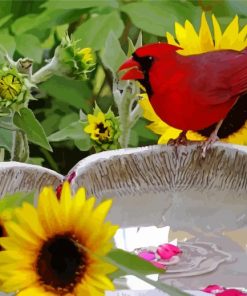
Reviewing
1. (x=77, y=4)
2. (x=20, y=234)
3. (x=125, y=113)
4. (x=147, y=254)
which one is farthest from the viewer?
(x=77, y=4)

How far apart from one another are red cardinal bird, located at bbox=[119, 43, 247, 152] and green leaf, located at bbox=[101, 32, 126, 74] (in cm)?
6

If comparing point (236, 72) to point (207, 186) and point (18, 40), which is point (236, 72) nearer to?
point (207, 186)

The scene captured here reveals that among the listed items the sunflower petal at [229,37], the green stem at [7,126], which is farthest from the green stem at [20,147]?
the sunflower petal at [229,37]

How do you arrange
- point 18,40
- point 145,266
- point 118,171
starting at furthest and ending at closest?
point 18,40 < point 118,171 < point 145,266

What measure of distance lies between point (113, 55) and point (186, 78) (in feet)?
0.26

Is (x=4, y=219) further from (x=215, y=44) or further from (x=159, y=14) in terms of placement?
(x=159, y=14)

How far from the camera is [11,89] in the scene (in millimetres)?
332

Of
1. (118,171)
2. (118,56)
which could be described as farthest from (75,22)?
(118,171)

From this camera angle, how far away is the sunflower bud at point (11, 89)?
0.33 m

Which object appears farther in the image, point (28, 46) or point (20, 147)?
point (28, 46)

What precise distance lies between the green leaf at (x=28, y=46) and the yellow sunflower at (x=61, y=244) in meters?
0.32

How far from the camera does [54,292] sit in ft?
0.70

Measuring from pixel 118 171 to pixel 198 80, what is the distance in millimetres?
62

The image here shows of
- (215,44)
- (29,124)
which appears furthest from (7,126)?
(215,44)
